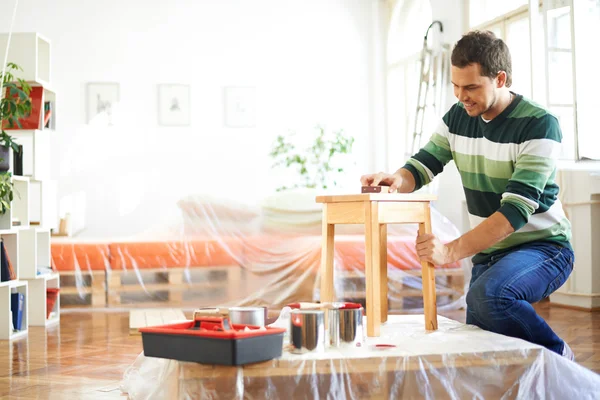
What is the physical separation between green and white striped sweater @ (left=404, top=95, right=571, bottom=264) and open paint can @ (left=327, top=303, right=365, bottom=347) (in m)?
0.45

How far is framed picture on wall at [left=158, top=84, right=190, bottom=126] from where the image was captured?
7738 mm

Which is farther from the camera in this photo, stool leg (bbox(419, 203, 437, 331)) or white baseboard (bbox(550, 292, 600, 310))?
white baseboard (bbox(550, 292, 600, 310))

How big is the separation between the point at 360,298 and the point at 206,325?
2.77 metres

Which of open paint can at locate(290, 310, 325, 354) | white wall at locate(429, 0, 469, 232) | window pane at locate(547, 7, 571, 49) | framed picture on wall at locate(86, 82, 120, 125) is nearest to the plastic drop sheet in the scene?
window pane at locate(547, 7, 571, 49)

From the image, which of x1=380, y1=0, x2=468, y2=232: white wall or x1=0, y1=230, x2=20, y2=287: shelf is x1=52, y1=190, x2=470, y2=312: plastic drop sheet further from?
x1=380, y1=0, x2=468, y2=232: white wall

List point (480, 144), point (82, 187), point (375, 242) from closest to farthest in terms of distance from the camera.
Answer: point (375, 242) < point (480, 144) < point (82, 187)

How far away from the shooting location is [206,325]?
1.69 m

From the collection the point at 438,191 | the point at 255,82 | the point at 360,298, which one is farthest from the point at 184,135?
the point at 360,298

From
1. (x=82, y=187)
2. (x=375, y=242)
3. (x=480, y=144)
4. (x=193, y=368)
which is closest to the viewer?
(x=193, y=368)

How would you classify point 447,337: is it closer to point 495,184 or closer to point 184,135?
point 495,184

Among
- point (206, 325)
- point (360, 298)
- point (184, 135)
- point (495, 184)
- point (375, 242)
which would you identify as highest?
point (184, 135)

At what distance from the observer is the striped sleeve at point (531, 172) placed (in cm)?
188

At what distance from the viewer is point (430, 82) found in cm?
651

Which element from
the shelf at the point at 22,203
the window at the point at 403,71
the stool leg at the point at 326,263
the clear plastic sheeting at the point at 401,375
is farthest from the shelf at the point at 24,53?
the window at the point at 403,71
